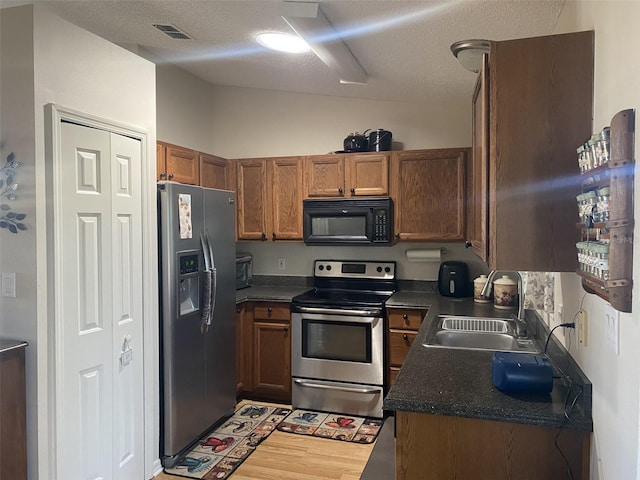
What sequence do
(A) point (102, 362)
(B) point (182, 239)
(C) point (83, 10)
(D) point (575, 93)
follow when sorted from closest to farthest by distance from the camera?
(D) point (575, 93)
(A) point (102, 362)
(C) point (83, 10)
(B) point (182, 239)

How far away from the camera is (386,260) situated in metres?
4.09

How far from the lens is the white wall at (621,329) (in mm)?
1066

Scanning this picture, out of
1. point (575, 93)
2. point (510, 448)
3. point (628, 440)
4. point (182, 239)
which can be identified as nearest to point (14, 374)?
point (182, 239)

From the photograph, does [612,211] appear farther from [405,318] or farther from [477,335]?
[405,318]

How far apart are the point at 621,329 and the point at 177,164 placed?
3.02 meters

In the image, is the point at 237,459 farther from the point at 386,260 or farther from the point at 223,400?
the point at 386,260

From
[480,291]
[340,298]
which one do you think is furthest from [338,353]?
[480,291]

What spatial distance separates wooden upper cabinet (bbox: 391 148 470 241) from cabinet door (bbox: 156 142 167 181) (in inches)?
68.3

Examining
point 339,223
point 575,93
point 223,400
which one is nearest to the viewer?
point 575,93

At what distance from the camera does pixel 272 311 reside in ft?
12.4

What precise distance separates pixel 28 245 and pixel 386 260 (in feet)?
9.16

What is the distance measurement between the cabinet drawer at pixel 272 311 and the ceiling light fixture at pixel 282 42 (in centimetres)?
192

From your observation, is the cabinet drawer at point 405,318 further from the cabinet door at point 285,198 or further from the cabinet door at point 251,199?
the cabinet door at point 251,199

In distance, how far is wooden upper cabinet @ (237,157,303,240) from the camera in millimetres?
3980
